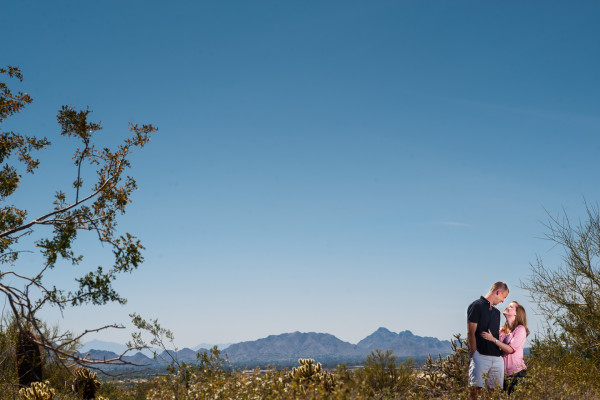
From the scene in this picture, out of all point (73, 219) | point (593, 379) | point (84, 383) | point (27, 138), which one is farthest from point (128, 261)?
point (593, 379)

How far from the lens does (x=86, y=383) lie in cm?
1397

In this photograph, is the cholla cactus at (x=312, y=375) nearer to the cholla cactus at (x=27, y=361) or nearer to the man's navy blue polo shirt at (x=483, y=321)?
the man's navy blue polo shirt at (x=483, y=321)

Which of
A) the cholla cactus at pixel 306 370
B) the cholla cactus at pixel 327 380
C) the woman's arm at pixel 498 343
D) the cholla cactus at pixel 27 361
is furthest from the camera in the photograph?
the cholla cactus at pixel 27 361

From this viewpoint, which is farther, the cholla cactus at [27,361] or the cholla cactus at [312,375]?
the cholla cactus at [27,361]

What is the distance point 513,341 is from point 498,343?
2.02ft

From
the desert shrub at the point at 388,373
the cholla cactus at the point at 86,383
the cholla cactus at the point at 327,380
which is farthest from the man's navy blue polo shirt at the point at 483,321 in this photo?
the cholla cactus at the point at 86,383

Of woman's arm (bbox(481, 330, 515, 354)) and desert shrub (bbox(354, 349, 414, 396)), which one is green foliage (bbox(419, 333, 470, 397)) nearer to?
desert shrub (bbox(354, 349, 414, 396))

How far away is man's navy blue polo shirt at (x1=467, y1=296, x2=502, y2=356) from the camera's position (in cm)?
801

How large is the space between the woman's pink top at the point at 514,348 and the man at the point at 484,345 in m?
0.50

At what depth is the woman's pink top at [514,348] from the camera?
8477mm

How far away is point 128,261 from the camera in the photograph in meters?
10.3

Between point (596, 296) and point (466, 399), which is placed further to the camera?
point (596, 296)

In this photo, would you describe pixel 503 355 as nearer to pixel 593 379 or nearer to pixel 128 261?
pixel 593 379

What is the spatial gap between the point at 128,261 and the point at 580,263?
12309 millimetres
